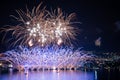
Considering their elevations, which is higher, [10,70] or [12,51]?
[12,51]

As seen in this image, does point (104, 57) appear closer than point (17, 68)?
Yes

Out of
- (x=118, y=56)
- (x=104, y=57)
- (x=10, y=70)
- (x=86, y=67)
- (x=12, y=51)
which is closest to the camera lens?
(x=12, y=51)

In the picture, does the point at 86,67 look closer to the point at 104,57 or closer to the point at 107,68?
the point at 107,68

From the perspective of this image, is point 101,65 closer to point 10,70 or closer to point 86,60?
point 86,60

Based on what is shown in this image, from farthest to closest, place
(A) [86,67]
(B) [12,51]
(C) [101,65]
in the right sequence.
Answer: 1. (A) [86,67]
2. (C) [101,65]
3. (B) [12,51]

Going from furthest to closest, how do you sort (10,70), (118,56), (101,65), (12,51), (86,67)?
1. (86,67)
2. (101,65)
3. (10,70)
4. (118,56)
5. (12,51)

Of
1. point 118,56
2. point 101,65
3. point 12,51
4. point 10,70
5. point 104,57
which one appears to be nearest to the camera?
point 12,51

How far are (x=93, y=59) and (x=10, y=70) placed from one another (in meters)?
18.0

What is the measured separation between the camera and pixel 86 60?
52969 millimetres

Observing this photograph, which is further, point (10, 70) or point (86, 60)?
point (86, 60)

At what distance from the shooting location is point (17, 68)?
51688 mm

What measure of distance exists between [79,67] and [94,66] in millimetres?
5321

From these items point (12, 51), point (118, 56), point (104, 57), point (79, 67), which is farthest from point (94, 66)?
point (12, 51)

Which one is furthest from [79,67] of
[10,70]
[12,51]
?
[12,51]
